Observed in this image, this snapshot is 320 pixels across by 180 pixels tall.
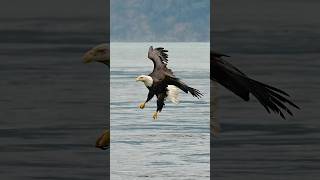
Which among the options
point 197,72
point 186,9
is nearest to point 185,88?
point 197,72

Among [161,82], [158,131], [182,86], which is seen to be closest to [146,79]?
[161,82]

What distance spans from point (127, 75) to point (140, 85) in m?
0.12

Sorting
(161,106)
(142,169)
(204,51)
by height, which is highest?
(204,51)

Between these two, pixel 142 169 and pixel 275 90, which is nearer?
pixel 142 169

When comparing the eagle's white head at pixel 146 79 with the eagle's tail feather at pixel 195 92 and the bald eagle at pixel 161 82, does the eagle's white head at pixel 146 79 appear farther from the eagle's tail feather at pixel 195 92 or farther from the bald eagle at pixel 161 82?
the eagle's tail feather at pixel 195 92

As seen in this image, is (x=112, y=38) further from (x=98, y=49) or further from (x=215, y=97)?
(x=215, y=97)

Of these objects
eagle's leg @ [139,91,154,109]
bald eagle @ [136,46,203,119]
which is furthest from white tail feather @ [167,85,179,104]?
eagle's leg @ [139,91,154,109]

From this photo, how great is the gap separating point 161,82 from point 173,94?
4.3 inches

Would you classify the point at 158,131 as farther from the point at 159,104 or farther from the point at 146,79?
the point at 146,79

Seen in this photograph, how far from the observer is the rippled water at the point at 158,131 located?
18.5 ft

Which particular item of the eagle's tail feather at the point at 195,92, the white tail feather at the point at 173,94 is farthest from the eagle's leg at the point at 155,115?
the eagle's tail feather at the point at 195,92

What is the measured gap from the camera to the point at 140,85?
5.73 metres

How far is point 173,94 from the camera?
5.75 m

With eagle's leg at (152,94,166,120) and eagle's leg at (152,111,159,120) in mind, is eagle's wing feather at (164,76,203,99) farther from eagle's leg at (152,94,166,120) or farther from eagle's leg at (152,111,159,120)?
eagle's leg at (152,111,159,120)
